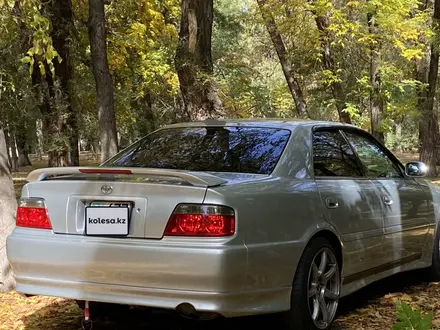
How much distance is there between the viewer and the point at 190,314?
11.0 feet

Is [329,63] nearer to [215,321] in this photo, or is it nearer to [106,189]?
[215,321]

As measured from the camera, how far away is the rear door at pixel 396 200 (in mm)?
→ 4926

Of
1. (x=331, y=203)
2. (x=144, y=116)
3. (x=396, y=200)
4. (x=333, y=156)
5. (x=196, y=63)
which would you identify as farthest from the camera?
(x=144, y=116)

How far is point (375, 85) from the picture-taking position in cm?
1652

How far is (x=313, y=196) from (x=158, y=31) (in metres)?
16.6

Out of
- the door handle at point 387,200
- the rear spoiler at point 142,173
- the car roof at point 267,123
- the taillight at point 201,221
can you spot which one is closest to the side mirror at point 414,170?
the door handle at point 387,200

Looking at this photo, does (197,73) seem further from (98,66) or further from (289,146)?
(289,146)

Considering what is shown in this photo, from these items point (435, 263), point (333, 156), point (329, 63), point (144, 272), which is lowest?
point (435, 263)

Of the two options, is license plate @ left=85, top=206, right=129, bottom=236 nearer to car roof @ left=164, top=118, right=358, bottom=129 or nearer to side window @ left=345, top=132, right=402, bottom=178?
car roof @ left=164, top=118, right=358, bottom=129

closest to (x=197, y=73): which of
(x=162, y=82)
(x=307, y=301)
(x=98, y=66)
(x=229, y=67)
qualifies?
(x=98, y=66)

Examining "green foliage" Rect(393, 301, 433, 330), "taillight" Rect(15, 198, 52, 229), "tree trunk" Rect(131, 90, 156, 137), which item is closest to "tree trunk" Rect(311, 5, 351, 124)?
"tree trunk" Rect(131, 90, 156, 137)

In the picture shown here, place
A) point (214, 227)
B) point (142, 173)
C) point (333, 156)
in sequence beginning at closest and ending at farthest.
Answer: point (214, 227) → point (142, 173) → point (333, 156)

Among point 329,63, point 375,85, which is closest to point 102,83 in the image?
point 329,63

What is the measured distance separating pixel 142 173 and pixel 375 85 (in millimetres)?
14164
